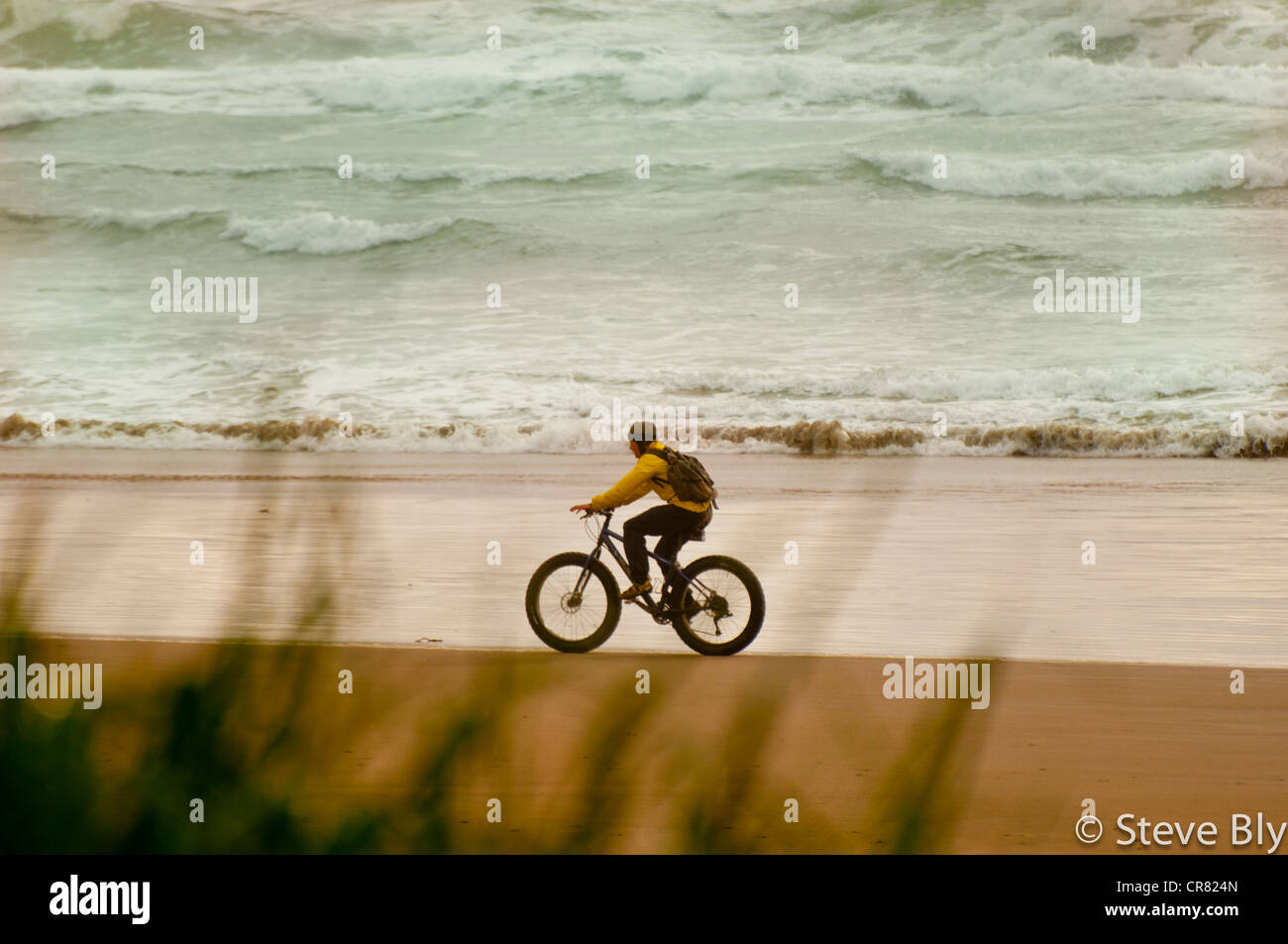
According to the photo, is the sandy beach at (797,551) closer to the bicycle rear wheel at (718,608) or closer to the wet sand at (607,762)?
the wet sand at (607,762)

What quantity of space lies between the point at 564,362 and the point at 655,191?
9.30m

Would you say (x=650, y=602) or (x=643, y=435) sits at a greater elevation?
(x=643, y=435)

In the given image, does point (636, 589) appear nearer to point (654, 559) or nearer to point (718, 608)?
point (654, 559)

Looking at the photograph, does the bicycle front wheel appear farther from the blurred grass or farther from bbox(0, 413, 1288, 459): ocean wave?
bbox(0, 413, 1288, 459): ocean wave

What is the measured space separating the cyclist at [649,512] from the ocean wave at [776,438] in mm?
12458

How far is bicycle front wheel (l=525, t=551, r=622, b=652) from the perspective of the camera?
7758 mm

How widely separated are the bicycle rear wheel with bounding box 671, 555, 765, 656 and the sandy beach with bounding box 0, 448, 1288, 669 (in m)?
0.26

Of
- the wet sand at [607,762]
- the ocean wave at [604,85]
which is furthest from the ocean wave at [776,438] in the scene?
the wet sand at [607,762]

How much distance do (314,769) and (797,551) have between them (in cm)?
1021

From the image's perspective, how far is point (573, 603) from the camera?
7773 mm

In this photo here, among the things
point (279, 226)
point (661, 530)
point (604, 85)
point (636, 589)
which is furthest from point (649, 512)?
point (604, 85)

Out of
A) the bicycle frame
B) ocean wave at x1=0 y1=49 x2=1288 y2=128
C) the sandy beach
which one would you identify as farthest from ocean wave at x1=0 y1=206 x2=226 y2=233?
the bicycle frame
